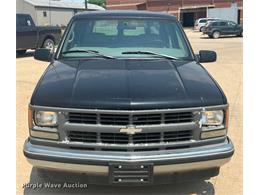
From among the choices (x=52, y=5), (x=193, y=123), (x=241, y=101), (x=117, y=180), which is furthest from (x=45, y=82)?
(x=52, y=5)

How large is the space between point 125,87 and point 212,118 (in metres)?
0.84

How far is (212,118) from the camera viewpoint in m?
3.67

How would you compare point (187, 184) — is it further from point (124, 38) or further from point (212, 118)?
point (124, 38)

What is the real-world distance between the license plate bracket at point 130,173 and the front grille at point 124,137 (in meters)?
0.21

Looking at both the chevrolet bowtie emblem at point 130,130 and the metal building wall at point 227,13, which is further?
the metal building wall at point 227,13

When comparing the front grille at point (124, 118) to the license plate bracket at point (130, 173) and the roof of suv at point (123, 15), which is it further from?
the roof of suv at point (123, 15)

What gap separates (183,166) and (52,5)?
185ft

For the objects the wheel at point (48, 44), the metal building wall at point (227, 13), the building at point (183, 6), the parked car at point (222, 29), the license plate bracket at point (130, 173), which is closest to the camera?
the license plate bracket at point (130, 173)

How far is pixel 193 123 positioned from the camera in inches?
140

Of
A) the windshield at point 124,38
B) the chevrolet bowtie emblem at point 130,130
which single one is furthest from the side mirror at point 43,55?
the chevrolet bowtie emblem at point 130,130

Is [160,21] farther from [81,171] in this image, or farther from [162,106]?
[81,171]

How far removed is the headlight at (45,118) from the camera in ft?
11.6

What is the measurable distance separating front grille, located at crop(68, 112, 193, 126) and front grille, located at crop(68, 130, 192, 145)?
0.10m

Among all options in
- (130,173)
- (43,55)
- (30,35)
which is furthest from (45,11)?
(130,173)
